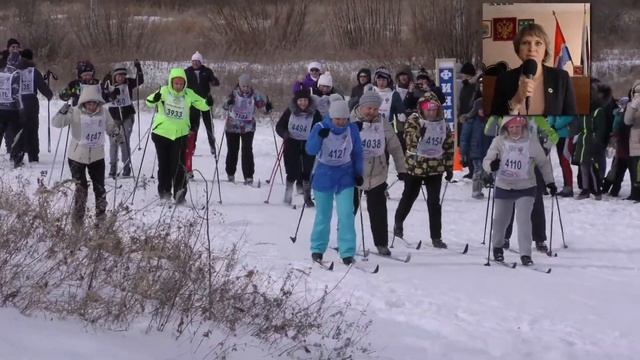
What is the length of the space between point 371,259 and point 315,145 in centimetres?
143

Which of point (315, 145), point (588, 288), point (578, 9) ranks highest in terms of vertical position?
point (578, 9)

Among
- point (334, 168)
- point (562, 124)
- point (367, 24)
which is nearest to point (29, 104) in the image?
point (334, 168)

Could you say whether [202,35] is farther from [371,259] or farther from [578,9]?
[371,259]

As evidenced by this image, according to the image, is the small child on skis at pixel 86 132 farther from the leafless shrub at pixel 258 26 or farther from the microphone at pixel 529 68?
the leafless shrub at pixel 258 26

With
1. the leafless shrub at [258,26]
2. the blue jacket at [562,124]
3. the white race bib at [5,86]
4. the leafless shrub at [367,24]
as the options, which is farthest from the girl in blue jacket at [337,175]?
the leafless shrub at [258,26]

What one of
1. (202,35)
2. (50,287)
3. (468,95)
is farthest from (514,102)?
(202,35)

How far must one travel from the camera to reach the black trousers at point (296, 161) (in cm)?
1355

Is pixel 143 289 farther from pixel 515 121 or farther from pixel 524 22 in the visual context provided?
pixel 524 22

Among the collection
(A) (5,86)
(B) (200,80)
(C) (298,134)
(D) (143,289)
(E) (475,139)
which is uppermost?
(B) (200,80)

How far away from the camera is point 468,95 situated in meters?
16.0

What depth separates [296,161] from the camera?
13664 millimetres

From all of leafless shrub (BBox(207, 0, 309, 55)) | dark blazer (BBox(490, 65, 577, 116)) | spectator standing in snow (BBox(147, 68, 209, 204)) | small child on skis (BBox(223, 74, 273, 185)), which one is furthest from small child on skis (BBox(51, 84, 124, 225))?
leafless shrub (BBox(207, 0, 309, 55))

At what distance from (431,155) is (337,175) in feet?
6.06

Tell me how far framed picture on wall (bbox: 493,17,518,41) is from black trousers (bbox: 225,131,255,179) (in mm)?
7143
